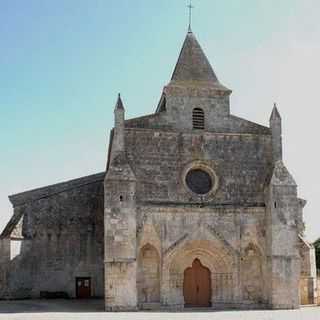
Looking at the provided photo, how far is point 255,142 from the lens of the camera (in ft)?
90.0

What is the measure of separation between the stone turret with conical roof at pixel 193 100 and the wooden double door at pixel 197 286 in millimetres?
6398

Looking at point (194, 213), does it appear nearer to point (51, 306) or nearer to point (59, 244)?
point (51, 306)

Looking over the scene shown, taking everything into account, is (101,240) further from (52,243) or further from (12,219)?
(12,219)

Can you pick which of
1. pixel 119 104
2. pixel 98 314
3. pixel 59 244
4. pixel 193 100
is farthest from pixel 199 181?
pixel 59 244

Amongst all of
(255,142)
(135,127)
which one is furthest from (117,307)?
(255,142)

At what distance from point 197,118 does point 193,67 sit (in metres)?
2.90

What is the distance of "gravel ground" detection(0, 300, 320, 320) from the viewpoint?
20.5 m

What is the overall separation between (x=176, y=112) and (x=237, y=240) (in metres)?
6.47

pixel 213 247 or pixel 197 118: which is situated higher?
pixel 197 118

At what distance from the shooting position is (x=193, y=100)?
27.4 metres

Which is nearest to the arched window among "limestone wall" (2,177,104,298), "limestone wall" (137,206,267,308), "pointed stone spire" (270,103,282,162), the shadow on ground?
"pointed stone spire" (270,103,282,162)

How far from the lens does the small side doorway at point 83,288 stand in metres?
29.8

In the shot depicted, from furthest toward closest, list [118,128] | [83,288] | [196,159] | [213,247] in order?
1. [83,288]
2. [196,159]
3. [118,128]
4. [213,247]

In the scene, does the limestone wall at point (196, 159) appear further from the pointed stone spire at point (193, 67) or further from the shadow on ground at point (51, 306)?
the shadow on ground at point (51, 306)
